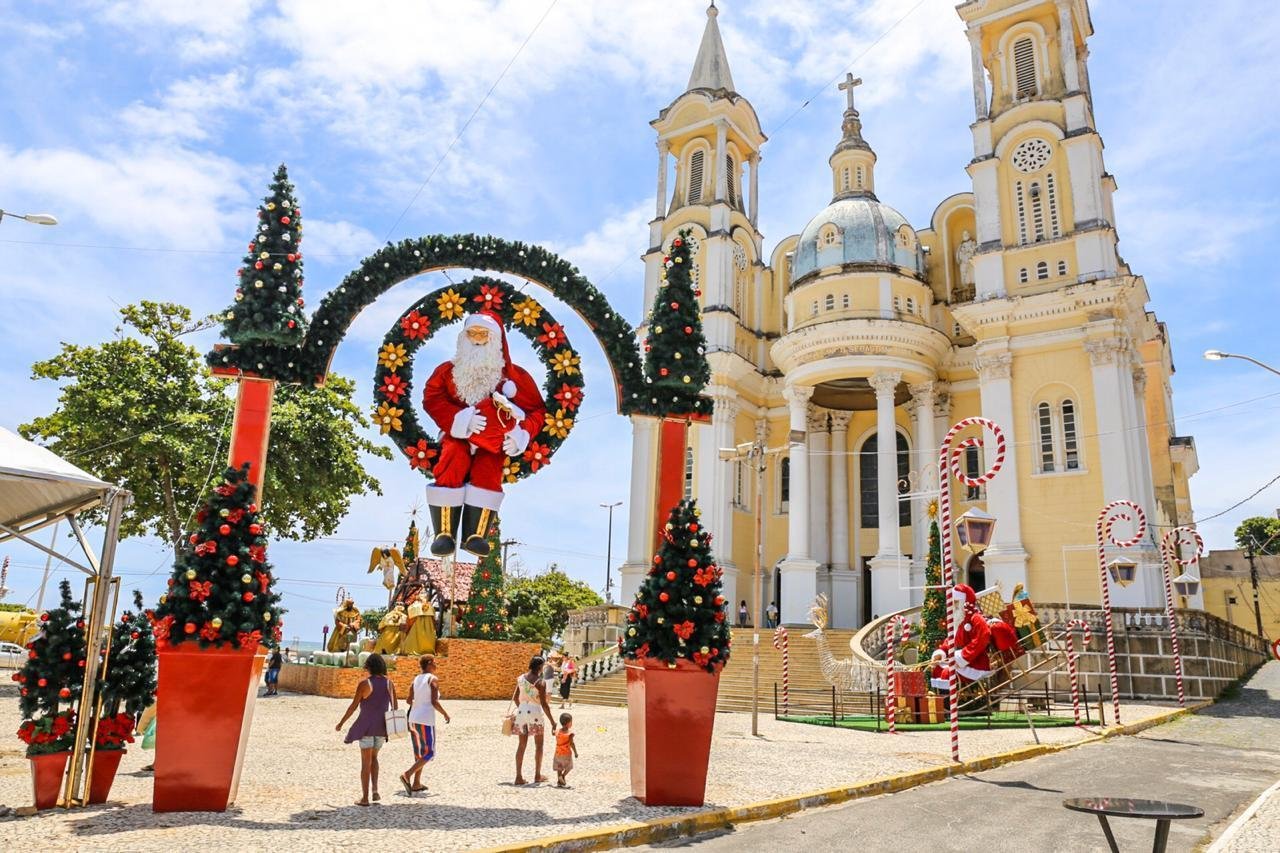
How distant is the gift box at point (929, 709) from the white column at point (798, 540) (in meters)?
12.9

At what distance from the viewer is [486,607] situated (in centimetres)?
2783

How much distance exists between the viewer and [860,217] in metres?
36.8

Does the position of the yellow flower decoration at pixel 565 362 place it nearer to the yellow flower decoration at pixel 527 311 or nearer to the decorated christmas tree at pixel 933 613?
the yellow flower decoration at pixel 527 311

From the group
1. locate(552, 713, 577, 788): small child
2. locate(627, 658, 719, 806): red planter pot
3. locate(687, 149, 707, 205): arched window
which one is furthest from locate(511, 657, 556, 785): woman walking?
locate(687, 149, 707, 205): arched window

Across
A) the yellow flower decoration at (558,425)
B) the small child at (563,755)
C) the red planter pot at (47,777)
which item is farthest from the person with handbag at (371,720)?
the yellow flower decoration at (558,425)

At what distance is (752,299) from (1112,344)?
52.7 ft

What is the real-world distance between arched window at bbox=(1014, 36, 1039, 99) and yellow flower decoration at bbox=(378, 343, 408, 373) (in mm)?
31366

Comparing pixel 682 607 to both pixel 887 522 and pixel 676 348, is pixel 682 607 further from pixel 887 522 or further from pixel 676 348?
pixel 887 522

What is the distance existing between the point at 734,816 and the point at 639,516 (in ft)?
90.3

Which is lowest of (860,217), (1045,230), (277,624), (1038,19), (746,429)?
(277,624)

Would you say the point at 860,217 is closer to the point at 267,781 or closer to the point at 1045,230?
the point at 1045,230

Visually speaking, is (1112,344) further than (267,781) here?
Yes

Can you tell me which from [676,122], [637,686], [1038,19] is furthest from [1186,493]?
[637,686]

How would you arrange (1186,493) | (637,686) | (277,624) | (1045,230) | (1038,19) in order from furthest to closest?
(1186,493)
(1038,19)
(1045,230)
(637,686)
(277,624)
